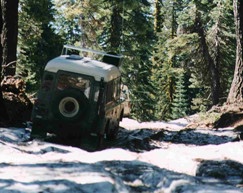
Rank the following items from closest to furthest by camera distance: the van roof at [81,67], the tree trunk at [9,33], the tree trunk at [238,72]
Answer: the van roof at [81,67], the tree trunk at [9,33], the tree trunk at [238,72]

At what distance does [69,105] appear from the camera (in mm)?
10562

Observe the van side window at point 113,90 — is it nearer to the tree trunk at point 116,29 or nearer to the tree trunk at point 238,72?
the tree trunk at point 238,72

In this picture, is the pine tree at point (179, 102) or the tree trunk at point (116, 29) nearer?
the tree trunk at point (116, 29)

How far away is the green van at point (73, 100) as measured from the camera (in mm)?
10562

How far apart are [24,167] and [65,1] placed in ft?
101

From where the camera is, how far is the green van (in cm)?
1056

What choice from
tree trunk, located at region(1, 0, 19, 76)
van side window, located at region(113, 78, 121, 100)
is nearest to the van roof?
van side window, located at region(113, 78, 121, 100)

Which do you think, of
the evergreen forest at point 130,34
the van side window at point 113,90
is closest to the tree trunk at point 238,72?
the van side window at point 113,90

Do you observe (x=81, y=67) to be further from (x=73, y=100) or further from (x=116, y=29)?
(x=116, y=29)

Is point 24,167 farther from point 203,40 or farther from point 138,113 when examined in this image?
point 138,113

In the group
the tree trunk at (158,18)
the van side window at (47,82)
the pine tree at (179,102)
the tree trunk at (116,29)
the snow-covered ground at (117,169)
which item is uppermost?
the tree trunk at (158,18)

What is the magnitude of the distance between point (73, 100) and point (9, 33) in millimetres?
5095

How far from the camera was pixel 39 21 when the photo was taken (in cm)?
2962

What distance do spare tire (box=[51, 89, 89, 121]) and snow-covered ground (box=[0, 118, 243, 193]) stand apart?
3.50ft
